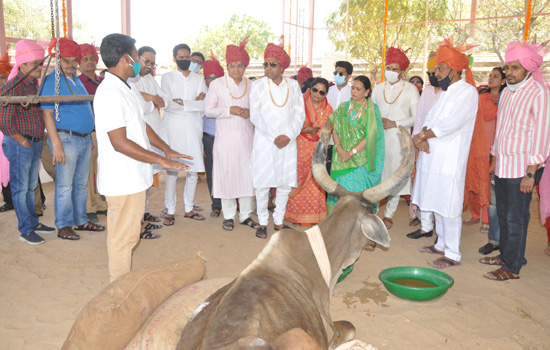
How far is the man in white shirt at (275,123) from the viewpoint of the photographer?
564cm

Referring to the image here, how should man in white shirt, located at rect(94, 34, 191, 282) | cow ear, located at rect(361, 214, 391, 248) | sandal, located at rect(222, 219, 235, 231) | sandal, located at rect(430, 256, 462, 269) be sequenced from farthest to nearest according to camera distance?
sandal, located at rect(222, 219, 235, 231)
sandal, located at rect(430, 256, 462, 269)
man in white shirt, located at rect(94, 34, 191, 282)
cow ear, located at rect(361, 214, 391, 248)

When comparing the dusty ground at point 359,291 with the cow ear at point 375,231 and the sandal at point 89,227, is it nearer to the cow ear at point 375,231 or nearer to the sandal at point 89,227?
the sandal at point 89,227

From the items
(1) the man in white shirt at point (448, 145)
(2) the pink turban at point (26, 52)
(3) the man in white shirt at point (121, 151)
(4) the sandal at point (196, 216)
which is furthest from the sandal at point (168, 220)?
(1) the man in white shirt at point (448, 145)

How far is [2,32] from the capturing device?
768 centimetres

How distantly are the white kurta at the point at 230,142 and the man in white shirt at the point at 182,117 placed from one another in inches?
14.5

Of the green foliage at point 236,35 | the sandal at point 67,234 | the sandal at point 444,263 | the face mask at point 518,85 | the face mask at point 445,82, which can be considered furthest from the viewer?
the green foliage at point 236,35

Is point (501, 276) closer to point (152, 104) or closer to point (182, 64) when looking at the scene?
point (152, 104)

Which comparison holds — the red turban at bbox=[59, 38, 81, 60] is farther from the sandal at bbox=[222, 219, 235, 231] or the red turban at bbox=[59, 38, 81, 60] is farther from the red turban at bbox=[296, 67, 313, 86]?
the red turban at bbox=[296, 67, 313, 86]

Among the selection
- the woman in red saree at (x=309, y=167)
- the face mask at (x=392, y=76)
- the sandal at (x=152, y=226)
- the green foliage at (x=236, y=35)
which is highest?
the green foliage at (x=236, y=35)

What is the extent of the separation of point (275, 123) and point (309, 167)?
89 cm

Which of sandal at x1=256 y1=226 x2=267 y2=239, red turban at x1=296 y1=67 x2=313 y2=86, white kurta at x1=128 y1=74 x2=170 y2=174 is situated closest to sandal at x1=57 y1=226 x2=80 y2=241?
white kurta at x1=128 y1=74 x2=170 y2=174

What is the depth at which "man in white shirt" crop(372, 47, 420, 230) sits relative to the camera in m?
6.11

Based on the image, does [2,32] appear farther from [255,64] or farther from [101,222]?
[255,64]

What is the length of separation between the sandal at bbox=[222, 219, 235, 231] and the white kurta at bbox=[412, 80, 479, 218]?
258 cm
